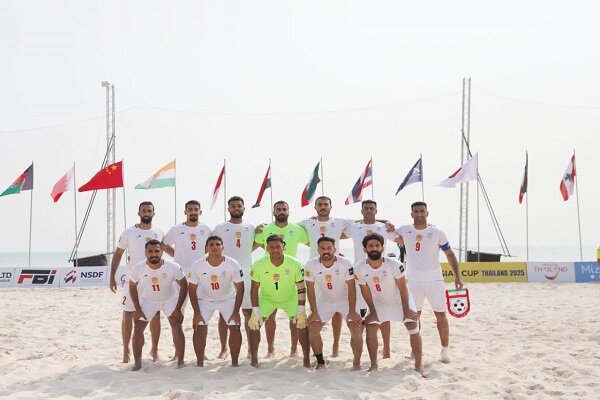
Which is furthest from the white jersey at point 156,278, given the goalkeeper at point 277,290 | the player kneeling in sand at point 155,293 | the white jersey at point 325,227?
the white jersey at point 325,227

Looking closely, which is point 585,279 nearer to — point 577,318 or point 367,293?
point 577,318

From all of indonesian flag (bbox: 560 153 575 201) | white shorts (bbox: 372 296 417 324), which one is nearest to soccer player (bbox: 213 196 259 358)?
white shorts (bbox: 372 296 417 324)

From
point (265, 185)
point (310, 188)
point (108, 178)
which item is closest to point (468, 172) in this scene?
point (310, 188)

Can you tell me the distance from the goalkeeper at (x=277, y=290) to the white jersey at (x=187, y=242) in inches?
35.6

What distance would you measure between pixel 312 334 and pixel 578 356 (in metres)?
3.09

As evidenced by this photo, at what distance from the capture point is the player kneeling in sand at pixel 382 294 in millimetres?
5957

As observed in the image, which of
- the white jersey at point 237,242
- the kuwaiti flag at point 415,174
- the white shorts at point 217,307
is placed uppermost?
the kuwaiti flag at point 415,174

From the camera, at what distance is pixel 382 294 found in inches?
240

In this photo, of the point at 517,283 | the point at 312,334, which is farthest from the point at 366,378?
the point at 517,283

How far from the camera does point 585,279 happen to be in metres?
17.2

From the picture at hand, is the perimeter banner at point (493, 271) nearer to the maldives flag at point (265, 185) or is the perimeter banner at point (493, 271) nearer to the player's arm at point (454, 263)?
the maldives flag at point (265, 185)

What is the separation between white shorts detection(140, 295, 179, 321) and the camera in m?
6.37

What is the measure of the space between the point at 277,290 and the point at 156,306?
1.37 m

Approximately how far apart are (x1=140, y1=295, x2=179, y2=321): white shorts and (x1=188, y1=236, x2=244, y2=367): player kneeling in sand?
13.2 inches
